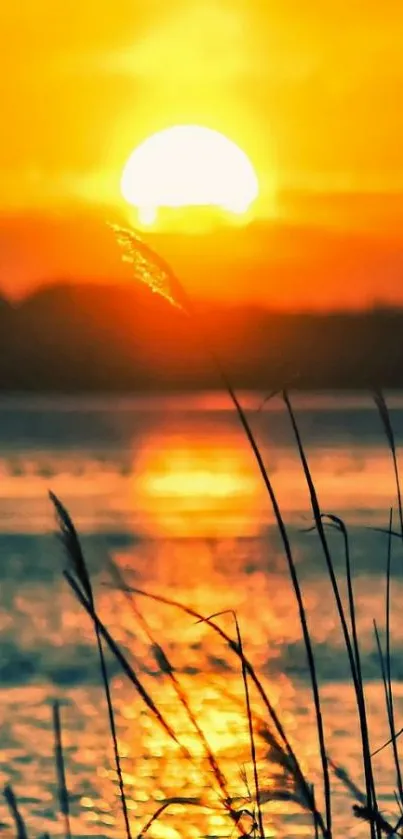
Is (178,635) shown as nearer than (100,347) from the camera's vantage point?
Yes

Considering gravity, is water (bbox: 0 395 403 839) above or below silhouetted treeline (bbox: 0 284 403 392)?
below

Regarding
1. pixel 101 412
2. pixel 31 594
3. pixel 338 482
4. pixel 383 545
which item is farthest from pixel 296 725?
pixel 101 412

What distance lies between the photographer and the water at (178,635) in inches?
296

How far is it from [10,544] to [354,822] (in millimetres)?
16352

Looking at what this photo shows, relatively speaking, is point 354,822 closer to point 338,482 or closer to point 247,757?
point 247,757

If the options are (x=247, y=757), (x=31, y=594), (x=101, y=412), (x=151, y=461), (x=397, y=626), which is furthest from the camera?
(x=101, y=412)

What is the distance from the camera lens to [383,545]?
2225 cm

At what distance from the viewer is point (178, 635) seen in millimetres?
13844

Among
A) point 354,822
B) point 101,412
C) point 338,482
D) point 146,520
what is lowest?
point 354,822

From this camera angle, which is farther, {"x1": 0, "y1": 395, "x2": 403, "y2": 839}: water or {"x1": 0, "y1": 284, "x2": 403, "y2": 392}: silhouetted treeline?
{"x1": 0, "y1": 284, "x2": 403, "y2": 392}: silhouetted treeline

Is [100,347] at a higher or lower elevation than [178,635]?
higher

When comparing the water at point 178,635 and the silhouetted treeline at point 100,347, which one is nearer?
the water at point 178,635

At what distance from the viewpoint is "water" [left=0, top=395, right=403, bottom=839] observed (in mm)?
7508

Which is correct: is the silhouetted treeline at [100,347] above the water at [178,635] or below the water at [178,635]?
above
